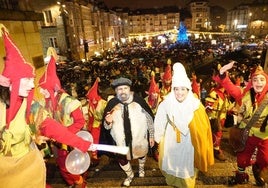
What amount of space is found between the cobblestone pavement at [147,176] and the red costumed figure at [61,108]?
0.71 metres

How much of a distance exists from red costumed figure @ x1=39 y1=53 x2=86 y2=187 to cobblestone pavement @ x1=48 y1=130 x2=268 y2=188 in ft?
2.33

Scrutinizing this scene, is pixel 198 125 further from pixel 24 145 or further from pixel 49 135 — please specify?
pixel 24 145

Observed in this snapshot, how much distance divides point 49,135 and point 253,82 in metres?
3.36

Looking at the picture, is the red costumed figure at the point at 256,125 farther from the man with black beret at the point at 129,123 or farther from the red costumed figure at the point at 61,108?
the red costumed figure at the point at 61,108

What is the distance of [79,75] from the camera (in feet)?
66.2

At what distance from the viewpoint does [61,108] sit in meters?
4.04

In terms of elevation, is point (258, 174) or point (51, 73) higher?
point (51, 73)

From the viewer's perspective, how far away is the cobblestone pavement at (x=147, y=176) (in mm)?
4363

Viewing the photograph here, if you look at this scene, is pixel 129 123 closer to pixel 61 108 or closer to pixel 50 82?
pixel 61 108

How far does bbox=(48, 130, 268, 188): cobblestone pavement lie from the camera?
436 cm

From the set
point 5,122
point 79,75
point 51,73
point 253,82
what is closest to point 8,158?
point 5,122

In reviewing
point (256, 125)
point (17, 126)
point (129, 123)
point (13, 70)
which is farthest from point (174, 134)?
point (13, 70)

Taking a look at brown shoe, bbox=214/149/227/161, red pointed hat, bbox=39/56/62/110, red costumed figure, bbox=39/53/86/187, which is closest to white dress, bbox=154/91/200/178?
red costumed figure, bbox=39/53/86/187

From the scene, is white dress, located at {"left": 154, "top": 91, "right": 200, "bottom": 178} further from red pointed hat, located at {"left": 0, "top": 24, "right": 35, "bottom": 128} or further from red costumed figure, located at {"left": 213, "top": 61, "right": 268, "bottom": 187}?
red pointed hat, located at {"left": 0, "top": 24, "right": 35, "bottom": 128}
